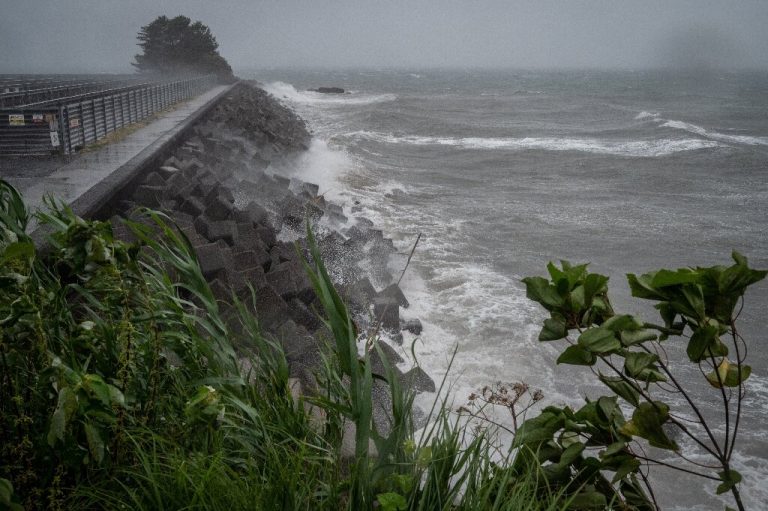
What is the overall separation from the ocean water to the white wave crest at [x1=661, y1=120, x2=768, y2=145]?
0.14 metres

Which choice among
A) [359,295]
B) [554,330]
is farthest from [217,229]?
[554,330]

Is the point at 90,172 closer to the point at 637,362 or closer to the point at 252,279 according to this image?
the point at 252,279

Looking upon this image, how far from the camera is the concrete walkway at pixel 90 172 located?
6.18 meters

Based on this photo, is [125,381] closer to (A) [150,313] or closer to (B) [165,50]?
(A) [150,313]

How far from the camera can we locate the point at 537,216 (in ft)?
38.7

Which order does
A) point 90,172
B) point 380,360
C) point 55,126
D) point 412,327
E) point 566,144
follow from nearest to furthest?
point 380,360
point 412,327
point 90,172
point 55,126
point 566,144

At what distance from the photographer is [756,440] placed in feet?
15.4

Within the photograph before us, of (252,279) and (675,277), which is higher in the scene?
(675,277)

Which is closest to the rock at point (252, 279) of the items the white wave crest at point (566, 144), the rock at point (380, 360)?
the rock at point (380, 360)

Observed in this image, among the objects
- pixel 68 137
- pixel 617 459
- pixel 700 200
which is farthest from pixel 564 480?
pixel 700 200

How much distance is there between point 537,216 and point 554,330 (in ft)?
34.8

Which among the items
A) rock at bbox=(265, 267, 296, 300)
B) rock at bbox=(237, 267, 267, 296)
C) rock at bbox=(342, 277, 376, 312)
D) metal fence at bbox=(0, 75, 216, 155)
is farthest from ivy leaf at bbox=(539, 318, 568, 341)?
metal fence at bbox=(0, 75, 216, 155)

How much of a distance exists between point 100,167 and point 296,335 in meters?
4.99

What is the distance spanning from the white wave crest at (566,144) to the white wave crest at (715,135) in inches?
69.8
